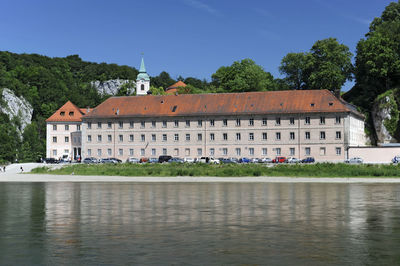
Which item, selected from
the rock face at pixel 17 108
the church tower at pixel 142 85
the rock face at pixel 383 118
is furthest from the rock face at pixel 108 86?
the rock face at pixel 383 118

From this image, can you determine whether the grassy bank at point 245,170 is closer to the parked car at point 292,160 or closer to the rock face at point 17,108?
the parked car at point 292,160

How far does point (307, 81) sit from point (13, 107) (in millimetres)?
66844

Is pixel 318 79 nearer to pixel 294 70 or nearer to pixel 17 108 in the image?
pixel 294 70

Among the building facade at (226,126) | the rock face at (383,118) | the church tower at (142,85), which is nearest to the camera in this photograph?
the building facade at (226,126)

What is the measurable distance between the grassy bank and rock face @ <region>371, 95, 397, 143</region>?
37.4 meters

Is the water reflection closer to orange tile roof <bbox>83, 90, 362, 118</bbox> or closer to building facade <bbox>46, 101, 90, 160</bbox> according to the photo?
orange tile roof <bbox>83, 90, 362, 118</bbox>

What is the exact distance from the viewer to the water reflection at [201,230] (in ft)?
57.5

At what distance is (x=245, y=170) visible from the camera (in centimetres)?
6881

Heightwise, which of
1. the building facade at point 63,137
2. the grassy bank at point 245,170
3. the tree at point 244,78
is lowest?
the grassy bank at point 245,170

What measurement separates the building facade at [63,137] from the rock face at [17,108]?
11083 millimetres

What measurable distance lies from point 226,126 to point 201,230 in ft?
257

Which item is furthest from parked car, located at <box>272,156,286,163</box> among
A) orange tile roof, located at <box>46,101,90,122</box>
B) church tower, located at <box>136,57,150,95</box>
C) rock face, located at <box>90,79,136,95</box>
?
rock face, located at <box>90,79,136,95</box>

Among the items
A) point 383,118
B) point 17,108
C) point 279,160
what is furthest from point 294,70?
point 17,108

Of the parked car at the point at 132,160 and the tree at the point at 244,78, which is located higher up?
the tree at the point at 244,78
